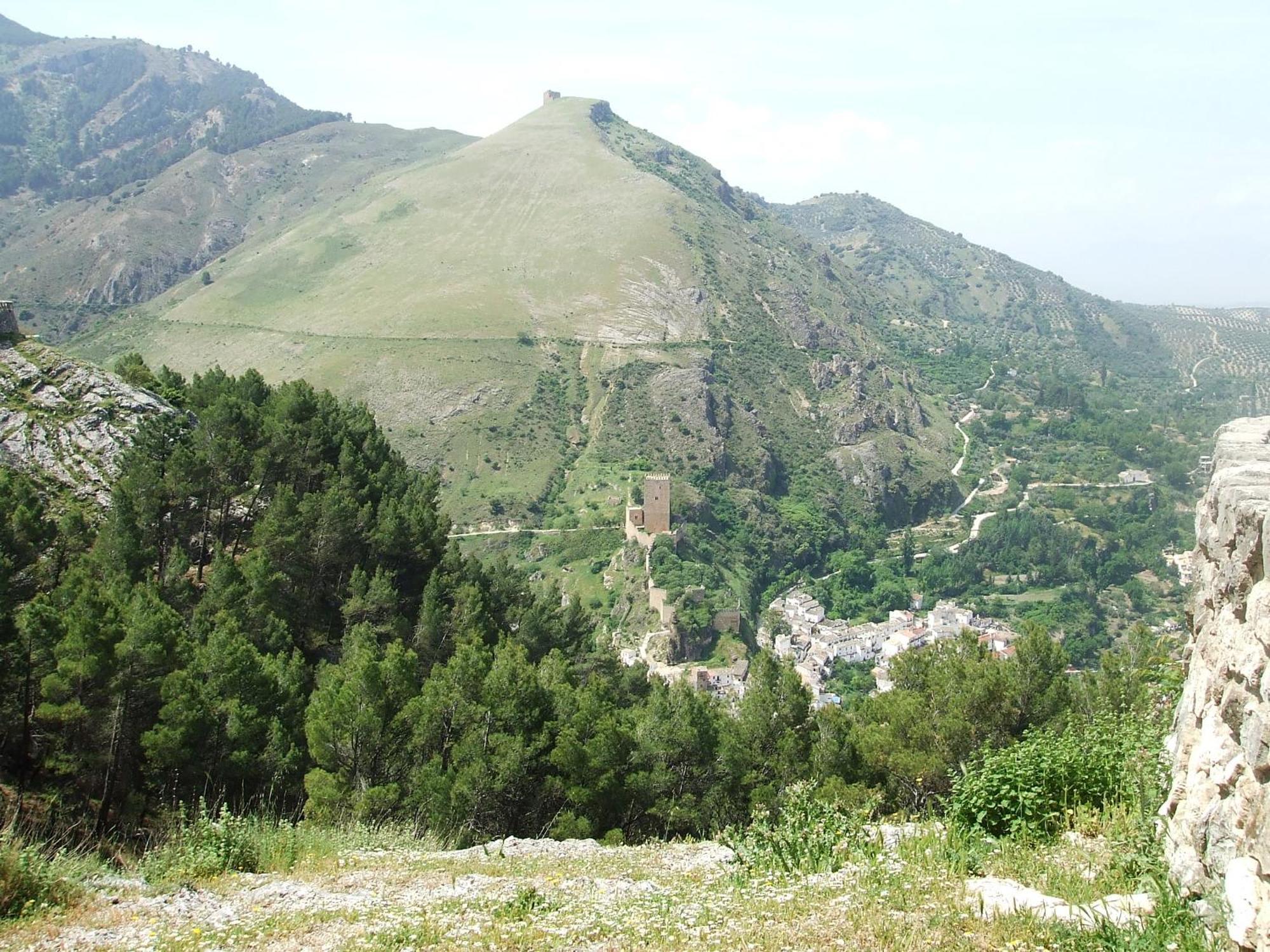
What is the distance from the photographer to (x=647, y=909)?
257 inches

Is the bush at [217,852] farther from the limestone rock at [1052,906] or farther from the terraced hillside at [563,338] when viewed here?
the terraced hillside at [563,338]

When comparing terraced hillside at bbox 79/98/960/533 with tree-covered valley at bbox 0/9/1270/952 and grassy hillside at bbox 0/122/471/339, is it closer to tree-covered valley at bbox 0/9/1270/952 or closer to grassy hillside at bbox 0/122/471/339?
tree-covered valley at bbox 0/9/1270/952

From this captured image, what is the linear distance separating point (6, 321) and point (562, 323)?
74186 mm

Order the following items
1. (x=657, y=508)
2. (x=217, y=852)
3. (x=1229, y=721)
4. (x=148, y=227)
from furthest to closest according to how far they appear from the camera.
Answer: (x=148, y=227) → (x=657, y=508) → (x=217, y=852) → (x=1229, y=721)

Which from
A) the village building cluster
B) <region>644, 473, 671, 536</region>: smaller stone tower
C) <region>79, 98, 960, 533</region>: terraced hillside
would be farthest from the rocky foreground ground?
<region>79, 98, 960, 533</region>: terraced hillside

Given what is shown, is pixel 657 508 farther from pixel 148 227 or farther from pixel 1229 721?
pixel 148 227

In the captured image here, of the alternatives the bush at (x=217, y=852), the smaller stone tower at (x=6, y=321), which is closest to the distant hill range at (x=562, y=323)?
the smaller stone tower at (x=6, y=321)

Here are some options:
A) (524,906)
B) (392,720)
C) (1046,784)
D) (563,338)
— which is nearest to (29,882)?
(524,906)

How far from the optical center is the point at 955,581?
8269 centimetres

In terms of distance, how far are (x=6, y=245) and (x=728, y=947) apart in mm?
211870

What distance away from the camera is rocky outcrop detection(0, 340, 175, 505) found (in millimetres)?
28984

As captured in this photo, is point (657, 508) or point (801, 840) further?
point (657, 508)

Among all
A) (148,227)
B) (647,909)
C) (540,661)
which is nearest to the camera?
(647,909)

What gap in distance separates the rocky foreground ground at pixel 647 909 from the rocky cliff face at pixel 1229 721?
668mm
